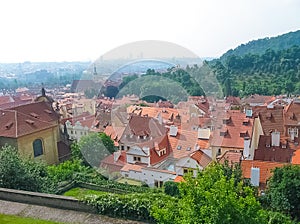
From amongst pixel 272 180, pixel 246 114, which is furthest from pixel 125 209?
pixel 246 114

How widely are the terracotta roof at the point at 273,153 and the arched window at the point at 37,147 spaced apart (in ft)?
35.7

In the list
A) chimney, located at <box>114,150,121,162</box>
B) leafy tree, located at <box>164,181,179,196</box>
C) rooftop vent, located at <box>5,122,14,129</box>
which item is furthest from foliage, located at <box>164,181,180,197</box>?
rooftop vent, located at <box>5,122,14,129</box>

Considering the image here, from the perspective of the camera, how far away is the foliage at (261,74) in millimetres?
47000

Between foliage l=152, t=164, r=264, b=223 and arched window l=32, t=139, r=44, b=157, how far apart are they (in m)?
13.6

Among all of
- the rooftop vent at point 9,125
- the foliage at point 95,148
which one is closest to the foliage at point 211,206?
the foliage at point 95,148

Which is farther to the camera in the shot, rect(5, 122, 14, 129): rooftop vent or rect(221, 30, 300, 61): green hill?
rect(221, 30, 300, 61): green hill

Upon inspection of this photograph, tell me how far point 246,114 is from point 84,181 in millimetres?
9069

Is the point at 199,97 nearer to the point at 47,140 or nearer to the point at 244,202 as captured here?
the point at 47,140

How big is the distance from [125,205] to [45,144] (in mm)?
12216

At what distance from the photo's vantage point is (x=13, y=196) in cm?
751

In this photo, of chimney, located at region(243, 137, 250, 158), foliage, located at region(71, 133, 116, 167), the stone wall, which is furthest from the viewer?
foliage, located at region(71, 133, 116, 167)

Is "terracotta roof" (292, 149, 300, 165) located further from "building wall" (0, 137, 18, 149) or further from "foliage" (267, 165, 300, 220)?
"building wall" (0, 137, 18, 149)

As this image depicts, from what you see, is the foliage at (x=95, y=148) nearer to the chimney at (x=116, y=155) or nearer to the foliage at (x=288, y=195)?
the chimney at (x=116, y=155)

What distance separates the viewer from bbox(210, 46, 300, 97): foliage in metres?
47.0
